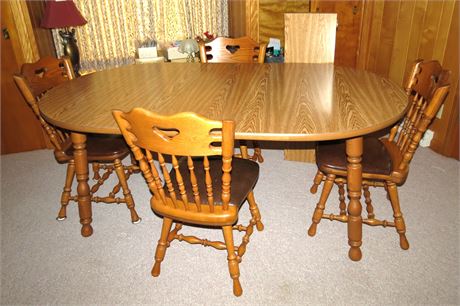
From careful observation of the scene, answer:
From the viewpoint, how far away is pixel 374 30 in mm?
3184

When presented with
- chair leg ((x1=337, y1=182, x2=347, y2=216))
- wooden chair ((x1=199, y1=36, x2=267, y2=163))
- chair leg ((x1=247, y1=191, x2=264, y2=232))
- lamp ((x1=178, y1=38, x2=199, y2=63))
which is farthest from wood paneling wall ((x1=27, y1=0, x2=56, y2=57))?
chair leg ((x1=337, y1=182, x2=347, y2=216))

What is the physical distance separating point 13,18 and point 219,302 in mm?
2527

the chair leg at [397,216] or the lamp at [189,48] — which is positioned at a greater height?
the lamp at [189,48]

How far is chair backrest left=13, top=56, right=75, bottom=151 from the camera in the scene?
1.94 meters

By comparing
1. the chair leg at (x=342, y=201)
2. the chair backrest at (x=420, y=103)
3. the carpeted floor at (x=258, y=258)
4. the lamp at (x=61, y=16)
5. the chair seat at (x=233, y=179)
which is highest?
the lamp at (x=61, y=16)

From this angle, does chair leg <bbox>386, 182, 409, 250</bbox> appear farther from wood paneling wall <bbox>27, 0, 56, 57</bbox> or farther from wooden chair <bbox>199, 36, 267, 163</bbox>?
wood paneling wall <bbox>27, 0, 56, 57</bbox>

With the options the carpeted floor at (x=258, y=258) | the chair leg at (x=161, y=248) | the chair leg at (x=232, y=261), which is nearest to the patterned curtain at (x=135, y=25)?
the carpeted floor at (x=258, y=258)

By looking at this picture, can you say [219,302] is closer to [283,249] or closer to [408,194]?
[283,249]

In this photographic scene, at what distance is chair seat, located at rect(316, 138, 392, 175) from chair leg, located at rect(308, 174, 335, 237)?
0.12 m

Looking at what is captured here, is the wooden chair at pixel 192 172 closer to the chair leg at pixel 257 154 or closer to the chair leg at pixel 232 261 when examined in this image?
the chair leg at pixel 232 261

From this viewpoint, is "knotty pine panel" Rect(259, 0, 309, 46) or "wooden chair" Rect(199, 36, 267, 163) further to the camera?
"knotty pine panel" Rect(259, 0, 309, 46)

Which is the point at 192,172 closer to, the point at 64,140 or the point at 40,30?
the point at 64,140

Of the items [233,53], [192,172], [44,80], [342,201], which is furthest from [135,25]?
[192,172]

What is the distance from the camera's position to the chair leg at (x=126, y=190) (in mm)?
2111
